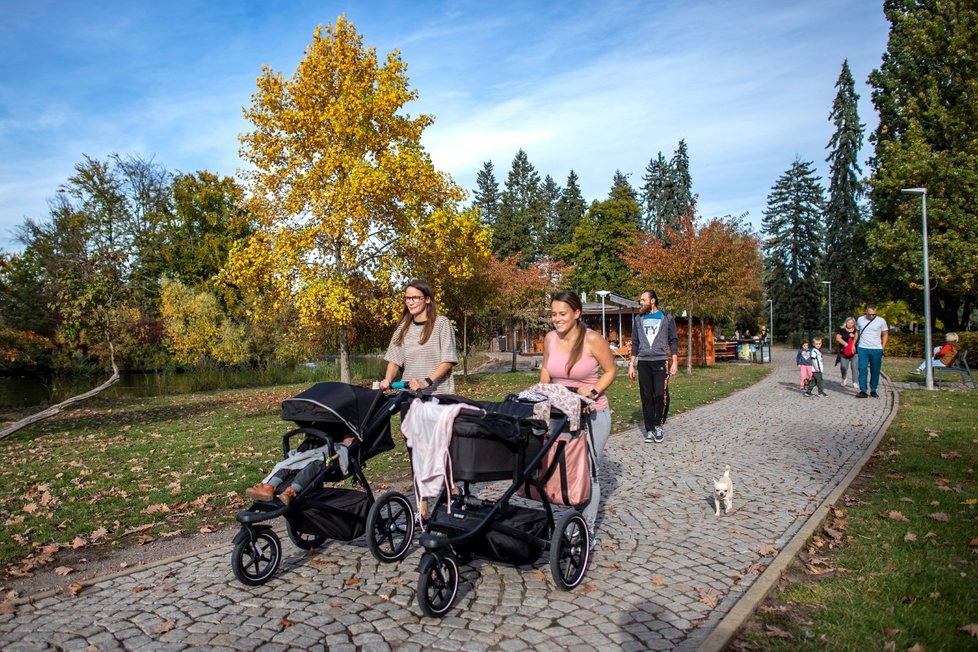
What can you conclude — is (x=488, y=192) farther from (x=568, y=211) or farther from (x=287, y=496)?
(x=287, y=496)

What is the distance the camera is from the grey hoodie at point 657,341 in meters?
9.22

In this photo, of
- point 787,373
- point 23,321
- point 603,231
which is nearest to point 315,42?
point 23,321

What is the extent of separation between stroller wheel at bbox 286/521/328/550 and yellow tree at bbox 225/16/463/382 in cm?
1043

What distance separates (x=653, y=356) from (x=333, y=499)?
5.83 meters

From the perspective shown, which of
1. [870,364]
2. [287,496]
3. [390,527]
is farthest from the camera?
[870,364]

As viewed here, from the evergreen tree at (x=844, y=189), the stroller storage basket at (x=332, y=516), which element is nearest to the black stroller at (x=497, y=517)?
the stroller storage basket at (x=332, y=516)

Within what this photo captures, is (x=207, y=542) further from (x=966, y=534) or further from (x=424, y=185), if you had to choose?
(x=424, y=185)

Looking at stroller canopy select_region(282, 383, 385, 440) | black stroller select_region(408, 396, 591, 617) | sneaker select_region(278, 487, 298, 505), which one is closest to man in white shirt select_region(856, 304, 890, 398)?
black stroller select_region(408, 396, 591, 617)

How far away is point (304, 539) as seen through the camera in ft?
16.6

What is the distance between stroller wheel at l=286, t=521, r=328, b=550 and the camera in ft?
15.6

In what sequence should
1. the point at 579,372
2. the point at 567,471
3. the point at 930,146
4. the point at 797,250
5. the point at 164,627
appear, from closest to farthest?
the point at 164,627
the point at 567,471
the point at 579,372
the point at 930,146
the point at 797,250

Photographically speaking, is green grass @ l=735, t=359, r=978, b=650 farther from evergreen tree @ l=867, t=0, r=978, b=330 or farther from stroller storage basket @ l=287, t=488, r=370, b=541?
evergreen tree @ l=867, t=0, r=978, b=330

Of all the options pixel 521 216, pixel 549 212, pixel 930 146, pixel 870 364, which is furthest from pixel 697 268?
pixel 549 212

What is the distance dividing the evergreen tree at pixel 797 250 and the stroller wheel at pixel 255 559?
6781 centimetres
